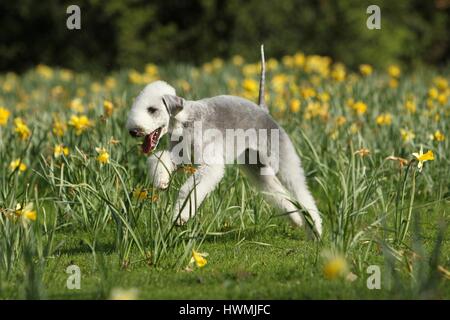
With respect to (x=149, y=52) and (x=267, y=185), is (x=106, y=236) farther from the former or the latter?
(x=149, y=52)

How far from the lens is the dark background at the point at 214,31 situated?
16.1m

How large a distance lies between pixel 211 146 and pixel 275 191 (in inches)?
19.5

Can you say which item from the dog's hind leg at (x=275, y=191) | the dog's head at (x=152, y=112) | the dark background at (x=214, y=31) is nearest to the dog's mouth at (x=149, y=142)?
the dog's head at (x=152, y=112)

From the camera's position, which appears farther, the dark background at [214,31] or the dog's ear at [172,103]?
the dark background at [214,31]

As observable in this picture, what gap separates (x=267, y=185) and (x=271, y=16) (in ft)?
36.6

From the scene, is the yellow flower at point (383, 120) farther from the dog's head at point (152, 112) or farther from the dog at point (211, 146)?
the dog's head at point (152, 112)

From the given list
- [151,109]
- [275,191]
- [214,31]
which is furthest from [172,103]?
[214,31]

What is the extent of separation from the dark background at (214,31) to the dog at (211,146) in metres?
10.6

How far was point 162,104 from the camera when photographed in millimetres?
4793

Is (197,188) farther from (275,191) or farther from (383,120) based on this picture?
(383,120)

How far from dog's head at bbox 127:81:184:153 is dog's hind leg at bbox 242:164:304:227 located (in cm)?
71

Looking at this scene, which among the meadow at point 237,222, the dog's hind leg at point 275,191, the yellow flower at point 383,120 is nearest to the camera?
the meadow at point 237,222

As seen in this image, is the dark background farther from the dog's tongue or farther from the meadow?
the dog's tongue
